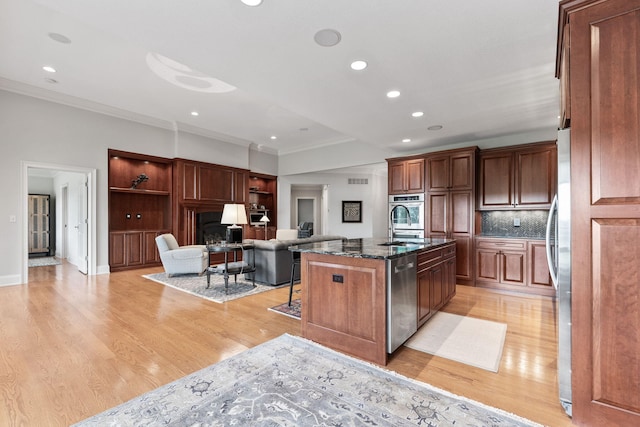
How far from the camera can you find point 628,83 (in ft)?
4.89

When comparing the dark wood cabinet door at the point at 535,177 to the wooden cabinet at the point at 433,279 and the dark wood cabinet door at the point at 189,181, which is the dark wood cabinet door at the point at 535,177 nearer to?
the wooden cabinet at the point at 433,279

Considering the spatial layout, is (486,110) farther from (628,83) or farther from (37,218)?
(37,218)

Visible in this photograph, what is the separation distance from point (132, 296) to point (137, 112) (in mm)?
3794

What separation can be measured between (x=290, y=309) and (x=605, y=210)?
9.83ft

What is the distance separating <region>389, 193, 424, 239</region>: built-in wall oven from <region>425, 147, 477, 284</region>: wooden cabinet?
138 mm

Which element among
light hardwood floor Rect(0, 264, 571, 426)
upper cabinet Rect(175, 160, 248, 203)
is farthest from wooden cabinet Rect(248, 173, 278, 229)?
light hardwood floor Rect(0, 264, 571, 426)

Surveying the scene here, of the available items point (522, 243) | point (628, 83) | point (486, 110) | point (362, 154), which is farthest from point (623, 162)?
point (362, 154)

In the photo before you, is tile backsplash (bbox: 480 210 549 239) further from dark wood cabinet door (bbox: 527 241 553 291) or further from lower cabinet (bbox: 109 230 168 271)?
lower cabinet (bbox: 109 230 168 271)

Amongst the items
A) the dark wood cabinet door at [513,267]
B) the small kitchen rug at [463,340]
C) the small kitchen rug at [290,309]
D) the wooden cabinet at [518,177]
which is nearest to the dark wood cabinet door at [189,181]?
the small kitchen rug at [290,309]

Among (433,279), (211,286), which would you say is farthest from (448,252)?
(211,286)

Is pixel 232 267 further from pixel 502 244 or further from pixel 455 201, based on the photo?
pixel 502 244

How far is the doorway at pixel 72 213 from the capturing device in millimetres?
4945

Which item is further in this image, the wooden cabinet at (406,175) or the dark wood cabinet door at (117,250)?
the dark wood cabinet door at (117,250)

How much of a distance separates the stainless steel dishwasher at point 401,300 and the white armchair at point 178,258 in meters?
3.98
